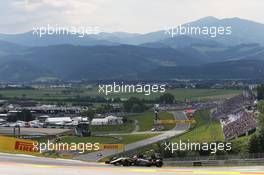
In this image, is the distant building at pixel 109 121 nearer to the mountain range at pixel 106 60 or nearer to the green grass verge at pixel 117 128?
the green grass verge at pixel 117 128

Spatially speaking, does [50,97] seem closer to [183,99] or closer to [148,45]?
[183,99]

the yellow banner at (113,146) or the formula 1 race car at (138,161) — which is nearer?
the formula 1 race car at (138,161)

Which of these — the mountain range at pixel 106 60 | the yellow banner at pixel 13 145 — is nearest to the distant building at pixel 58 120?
the mountain range at pixel 106 60

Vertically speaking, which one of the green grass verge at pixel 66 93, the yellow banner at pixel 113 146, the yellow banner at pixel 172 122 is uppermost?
the green grass verge at pixel 66 93

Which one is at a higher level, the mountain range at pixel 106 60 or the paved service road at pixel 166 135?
the mountain range at pixel 106 60

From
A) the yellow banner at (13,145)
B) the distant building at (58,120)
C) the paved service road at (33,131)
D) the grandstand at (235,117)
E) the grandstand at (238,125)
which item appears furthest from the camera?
the grandstand at (235,117)

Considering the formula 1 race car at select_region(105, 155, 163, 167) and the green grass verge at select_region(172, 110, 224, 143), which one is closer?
the formula 1 race car at select_region(105, 155, 163, 167)

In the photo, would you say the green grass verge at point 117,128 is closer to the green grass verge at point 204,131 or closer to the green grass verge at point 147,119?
the green grass verge at point 147,119

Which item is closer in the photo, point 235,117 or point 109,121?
point 109,121

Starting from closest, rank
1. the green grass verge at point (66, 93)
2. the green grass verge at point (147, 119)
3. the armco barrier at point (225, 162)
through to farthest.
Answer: the armco barrier at point (225, 162) → the green grass verge at point (147, 119) → the green grass verge at point (66, 93)

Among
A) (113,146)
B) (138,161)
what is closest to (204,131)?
(113,146)

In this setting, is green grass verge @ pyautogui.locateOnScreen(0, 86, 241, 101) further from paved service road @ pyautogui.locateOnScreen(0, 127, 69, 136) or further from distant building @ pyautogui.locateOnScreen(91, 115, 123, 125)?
paved service road @ pyautogui.locateOnScreen(0, 127, 69, 136)

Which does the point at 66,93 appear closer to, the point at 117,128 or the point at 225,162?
the point at 117,128

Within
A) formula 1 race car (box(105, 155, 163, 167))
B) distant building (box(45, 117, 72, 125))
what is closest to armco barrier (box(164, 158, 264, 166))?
formula 1 race car (box(105, 155, 163, 167))
